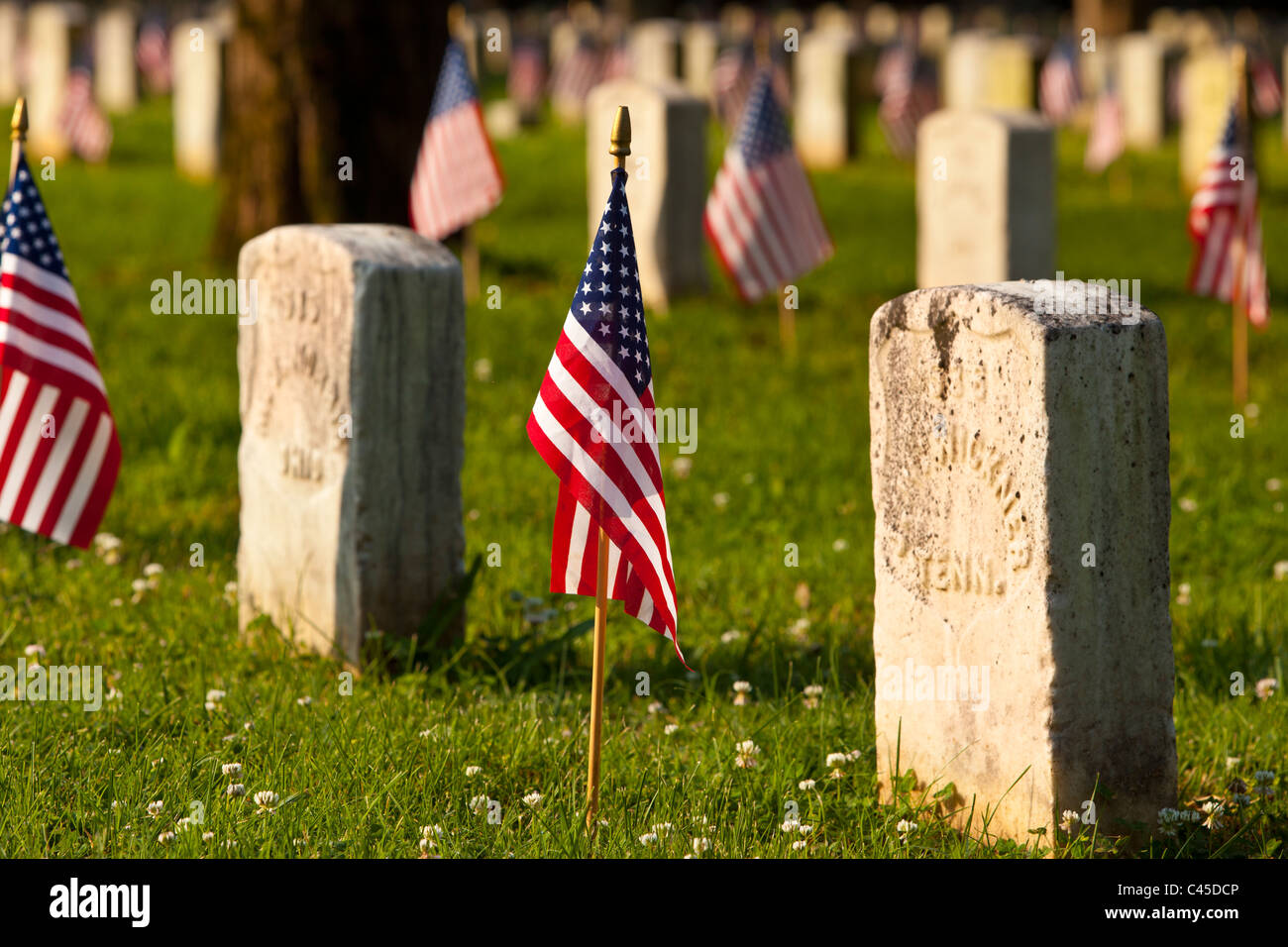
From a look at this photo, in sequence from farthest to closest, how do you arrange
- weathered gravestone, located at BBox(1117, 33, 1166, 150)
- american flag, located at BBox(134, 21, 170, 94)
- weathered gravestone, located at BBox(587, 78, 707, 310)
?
american flag, located at BBox(134, 21, 170, 94) < weathered gravestone, located at BBox(1117, 33, 1166, 150) < weathered gravestone, located at BBox(587, 78, 707, 310)

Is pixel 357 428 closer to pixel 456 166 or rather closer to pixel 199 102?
pixel 456 166

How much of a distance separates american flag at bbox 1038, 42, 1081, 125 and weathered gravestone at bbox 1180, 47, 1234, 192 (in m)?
4.52

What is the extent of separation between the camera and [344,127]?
11.0m

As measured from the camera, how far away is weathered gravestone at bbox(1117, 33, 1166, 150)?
2162cm

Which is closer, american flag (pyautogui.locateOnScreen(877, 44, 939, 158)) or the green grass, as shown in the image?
the green grass

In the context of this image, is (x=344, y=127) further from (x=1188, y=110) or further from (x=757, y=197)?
(x=1188, y=110)

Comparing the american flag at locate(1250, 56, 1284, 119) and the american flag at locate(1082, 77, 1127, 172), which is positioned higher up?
the american flag at locate(1250, 56, 1284, 119)

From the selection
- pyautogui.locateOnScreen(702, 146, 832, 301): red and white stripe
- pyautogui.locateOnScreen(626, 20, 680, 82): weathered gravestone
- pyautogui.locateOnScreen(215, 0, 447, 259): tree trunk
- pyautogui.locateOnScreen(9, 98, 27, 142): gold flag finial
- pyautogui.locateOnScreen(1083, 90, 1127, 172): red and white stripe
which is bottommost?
pyautogui.locateOnScreen(9, 98, 27, 142): gold flag finial

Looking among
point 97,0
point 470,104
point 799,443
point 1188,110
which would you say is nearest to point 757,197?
point 470,104

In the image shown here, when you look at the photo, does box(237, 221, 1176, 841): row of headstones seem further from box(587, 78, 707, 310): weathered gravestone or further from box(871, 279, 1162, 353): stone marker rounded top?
box(587, 78, 707, 310): weathered gravestone

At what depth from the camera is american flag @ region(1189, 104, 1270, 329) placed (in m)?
9.26

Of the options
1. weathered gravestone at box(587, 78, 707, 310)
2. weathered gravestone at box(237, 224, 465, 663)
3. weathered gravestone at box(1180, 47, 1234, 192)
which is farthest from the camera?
weathered gravestone at box(1180, 47, 1234, 192)

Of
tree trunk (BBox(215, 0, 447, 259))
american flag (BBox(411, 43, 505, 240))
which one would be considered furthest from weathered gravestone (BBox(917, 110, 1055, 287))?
tree trunk (BBox(215, 0, 447, 259))
